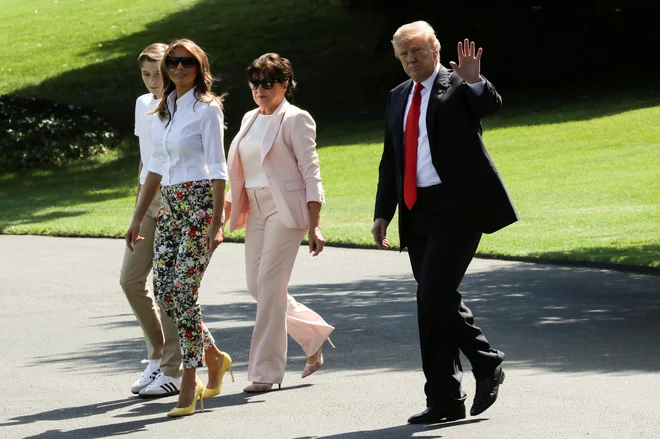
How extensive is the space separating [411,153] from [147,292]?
2085 millimetres

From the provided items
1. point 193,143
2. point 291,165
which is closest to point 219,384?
point 291,165

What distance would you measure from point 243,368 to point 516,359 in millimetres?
1733

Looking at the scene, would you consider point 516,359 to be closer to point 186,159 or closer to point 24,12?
point 186,159

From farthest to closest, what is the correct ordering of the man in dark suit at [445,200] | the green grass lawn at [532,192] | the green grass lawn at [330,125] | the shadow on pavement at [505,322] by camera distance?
1. the green grass lawn at [330,125]
2. the green grass lawn at [532,192]
3. the shadow on pavement at [505,322]
4. the man in dark suit at [445,200]

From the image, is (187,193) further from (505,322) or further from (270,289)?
(505,322)

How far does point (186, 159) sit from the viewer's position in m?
7.04

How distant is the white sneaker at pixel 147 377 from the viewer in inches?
300

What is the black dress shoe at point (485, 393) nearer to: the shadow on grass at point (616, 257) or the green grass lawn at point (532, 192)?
the shadow on grass at point (616, 257)

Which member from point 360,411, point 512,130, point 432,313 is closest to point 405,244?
point 432,313

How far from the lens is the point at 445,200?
6.48 metres

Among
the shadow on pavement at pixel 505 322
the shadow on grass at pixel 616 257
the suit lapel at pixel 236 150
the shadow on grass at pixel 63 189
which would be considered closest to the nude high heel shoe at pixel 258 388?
the shadow on pavement at pixel 505 322

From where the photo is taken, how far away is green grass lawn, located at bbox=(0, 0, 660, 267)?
18094 millimetres

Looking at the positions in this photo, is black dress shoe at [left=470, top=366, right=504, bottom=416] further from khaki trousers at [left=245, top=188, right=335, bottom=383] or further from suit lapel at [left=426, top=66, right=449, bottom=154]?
khaki trousers at [left=245, top=188, right=335, bottom=383]

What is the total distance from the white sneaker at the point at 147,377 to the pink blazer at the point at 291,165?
98cm
